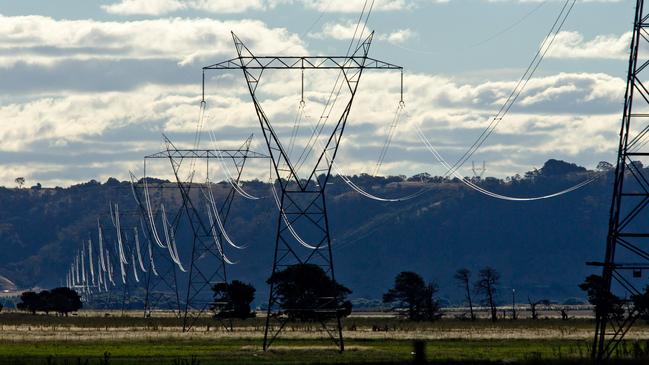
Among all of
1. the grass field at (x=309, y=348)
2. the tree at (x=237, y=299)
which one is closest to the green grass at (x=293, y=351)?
the grass field at (x=309, y=348)

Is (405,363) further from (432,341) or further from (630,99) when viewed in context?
(432,341)

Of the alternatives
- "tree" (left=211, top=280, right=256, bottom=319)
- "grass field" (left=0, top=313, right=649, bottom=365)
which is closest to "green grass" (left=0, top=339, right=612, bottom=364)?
"grass field" (left=0, top=313, right=649, bottom=365)

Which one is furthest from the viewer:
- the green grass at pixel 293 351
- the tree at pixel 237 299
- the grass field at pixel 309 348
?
the tree at pixel 237 299

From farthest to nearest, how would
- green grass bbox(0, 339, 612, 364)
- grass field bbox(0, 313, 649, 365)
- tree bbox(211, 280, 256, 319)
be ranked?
tree bbox(211, 280, 256, 319) < green grass bbox(0, 339, 612, 364) < grass field bbox(0, 313, 649, 365)

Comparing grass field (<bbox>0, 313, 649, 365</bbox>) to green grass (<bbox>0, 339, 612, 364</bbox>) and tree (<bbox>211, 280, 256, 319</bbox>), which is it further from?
tree (<bbox>211, 280, 256, 319</bbox>)

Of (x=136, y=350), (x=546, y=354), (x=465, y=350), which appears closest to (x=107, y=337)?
(x=136, y=350)

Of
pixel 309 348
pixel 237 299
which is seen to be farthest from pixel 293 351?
pixel 237 299

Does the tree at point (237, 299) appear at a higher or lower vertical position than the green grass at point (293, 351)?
higher

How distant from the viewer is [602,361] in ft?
222

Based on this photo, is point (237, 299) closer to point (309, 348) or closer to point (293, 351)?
point (309, 348)

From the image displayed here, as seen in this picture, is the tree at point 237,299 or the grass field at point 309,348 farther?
the tree at point 237,299

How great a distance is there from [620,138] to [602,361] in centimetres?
1032

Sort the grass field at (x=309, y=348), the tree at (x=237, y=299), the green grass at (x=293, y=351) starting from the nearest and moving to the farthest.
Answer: the grass field at (x=309, y=348)
the green grass at (x=293, y=351)
the tree at (x=237, y=299)

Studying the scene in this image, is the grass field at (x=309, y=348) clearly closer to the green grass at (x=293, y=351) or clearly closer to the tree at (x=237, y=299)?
the green grass at (x=293, y=351)
